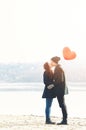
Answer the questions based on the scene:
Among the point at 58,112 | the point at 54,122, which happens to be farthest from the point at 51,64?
the point at 58,112

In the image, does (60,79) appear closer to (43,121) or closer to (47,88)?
(47,88)

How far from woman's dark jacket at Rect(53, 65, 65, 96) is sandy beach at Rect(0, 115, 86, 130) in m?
0.85

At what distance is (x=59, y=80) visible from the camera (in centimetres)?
1453

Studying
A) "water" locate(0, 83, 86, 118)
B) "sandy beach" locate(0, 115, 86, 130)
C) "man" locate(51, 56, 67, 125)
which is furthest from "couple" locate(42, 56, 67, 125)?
"water" locate(0, 83, 86, 118)

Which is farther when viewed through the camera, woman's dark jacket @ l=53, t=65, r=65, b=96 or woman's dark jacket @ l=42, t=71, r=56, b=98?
woman's dark jacket @ l=42, t=71, r=56, b=98

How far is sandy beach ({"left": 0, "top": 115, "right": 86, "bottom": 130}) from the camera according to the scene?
1402 centimetres

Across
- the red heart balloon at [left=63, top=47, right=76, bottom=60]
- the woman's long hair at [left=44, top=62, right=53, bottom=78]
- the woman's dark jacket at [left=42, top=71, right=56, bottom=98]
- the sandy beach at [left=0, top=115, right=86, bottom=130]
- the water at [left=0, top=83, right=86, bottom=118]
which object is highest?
the red heart balloon at [left=63, top=47, right=76, bottom=60]

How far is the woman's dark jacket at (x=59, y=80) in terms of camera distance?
14492mm

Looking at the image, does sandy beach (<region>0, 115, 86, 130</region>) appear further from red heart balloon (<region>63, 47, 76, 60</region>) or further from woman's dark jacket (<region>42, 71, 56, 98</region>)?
red heart balloon (<region>63, 47, 76, 60</region>)

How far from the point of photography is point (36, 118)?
16688 mm

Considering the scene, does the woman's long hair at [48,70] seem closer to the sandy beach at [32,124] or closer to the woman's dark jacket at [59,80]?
the woman's dark jacket at [59,80]

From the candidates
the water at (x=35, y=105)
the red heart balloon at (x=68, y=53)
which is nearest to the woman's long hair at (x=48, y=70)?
the red heart balloon at (x=68, y=53)

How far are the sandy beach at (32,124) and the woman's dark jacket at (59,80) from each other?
0.85 meters

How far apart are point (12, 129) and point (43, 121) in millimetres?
2032
